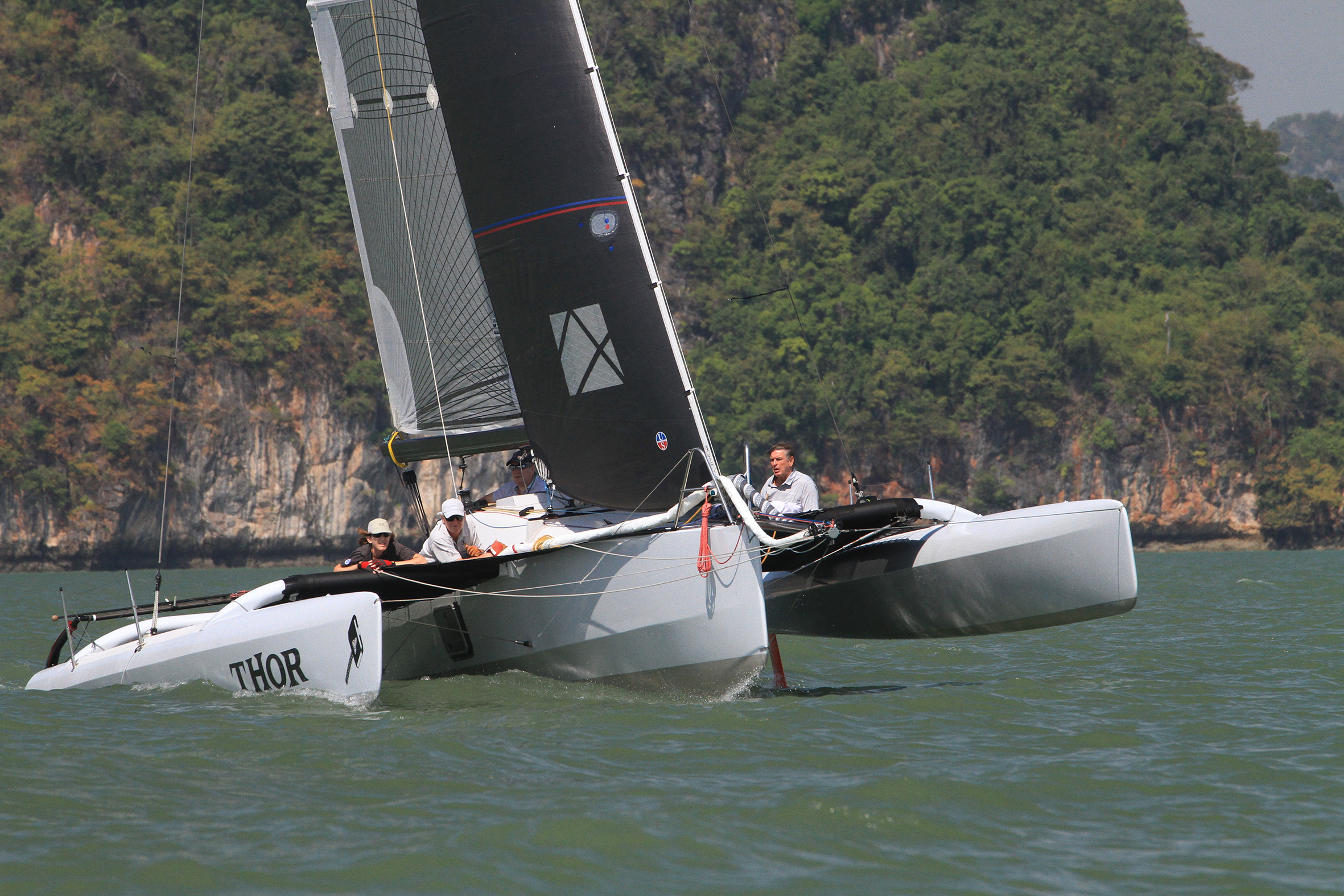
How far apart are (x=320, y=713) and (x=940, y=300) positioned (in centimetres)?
4458

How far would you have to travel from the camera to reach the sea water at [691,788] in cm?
466

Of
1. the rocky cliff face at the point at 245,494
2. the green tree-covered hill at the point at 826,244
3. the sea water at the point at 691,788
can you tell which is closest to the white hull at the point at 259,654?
the sea water at the point at 691,788

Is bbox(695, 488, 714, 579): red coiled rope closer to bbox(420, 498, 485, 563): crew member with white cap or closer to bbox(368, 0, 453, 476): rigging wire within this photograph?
bbox(420, 498, 485, 563): crew member with white cap

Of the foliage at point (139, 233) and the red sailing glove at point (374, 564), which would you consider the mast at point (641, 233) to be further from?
the foliage at point (139, 233)

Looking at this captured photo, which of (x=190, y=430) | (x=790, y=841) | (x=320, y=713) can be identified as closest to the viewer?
(x=790, y=841)

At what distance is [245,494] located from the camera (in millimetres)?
43062

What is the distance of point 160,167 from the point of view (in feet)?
152

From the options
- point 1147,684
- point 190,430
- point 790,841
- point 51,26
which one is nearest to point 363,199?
point 1147,684

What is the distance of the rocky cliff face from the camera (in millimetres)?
41438

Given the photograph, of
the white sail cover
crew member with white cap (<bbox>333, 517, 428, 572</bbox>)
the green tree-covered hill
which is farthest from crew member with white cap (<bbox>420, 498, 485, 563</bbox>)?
the green tree-covered hill

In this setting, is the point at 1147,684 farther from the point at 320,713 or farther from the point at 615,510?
the point at 320,713

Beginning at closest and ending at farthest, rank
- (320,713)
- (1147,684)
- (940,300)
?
(320,713) → (1147,684) → (940,300)

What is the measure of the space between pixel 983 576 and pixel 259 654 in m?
4.25

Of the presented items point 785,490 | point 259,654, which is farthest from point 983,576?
point 259,654
